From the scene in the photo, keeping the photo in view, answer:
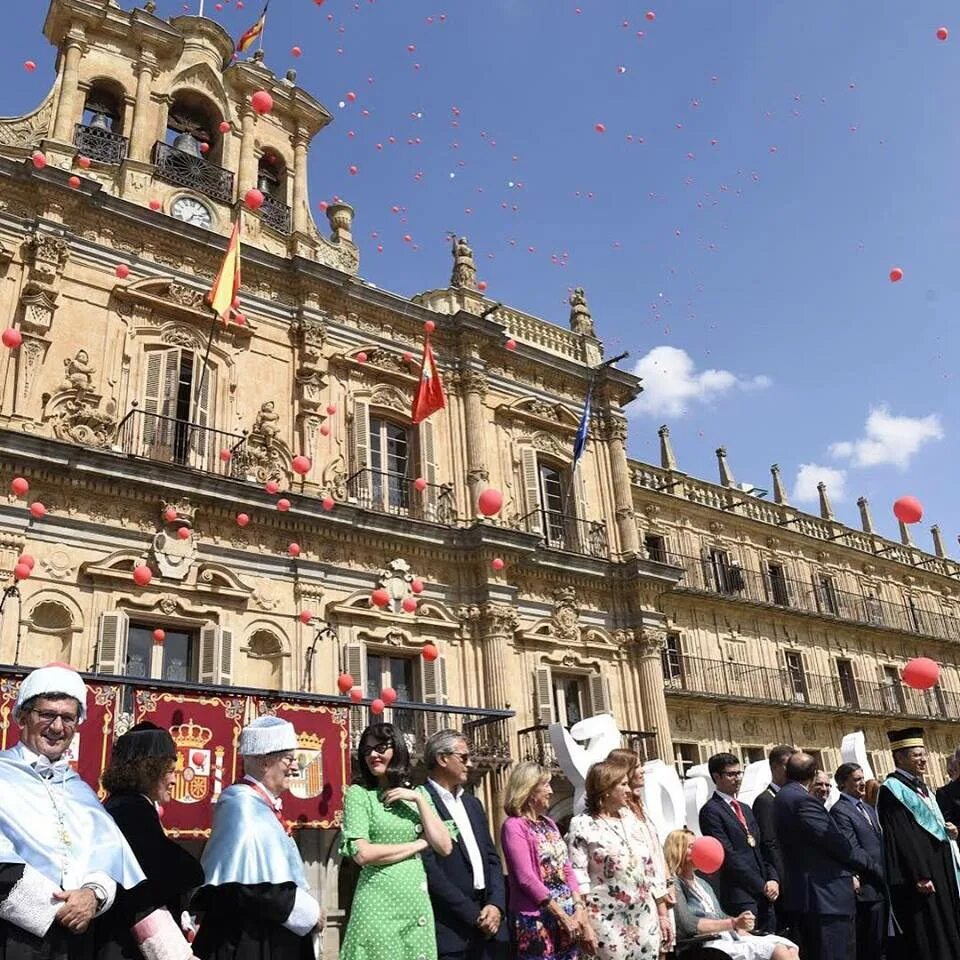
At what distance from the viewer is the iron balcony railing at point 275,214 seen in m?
16.3

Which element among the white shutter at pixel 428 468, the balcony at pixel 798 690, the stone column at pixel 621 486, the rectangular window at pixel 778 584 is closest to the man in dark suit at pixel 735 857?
the white shutter at pixel 428 468

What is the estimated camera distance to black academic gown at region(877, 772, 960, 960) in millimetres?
5938

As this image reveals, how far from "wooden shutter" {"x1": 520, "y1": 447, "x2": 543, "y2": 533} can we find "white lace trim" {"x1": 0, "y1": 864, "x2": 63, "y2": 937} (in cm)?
1436

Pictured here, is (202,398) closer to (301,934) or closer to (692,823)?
(692,823)

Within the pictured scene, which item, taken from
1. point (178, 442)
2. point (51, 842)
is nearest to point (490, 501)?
point (178, 442)

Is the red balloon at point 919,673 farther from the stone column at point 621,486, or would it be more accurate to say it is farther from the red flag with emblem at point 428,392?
the red flag with emblem at point 428,392

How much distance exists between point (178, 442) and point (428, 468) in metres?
4.48

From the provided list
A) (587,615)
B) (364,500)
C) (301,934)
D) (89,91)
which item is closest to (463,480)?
(364,500)

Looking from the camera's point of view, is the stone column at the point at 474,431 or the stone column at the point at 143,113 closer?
the stone column at the point at 143,113

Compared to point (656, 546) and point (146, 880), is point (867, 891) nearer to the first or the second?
point (146, 880)

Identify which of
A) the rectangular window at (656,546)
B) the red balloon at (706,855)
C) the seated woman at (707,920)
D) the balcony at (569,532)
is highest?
the rectangular window at (656,546)

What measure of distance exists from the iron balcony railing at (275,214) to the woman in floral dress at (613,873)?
13.1m

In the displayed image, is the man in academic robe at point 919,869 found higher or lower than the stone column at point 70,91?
lower

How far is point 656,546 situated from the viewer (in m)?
25.1
